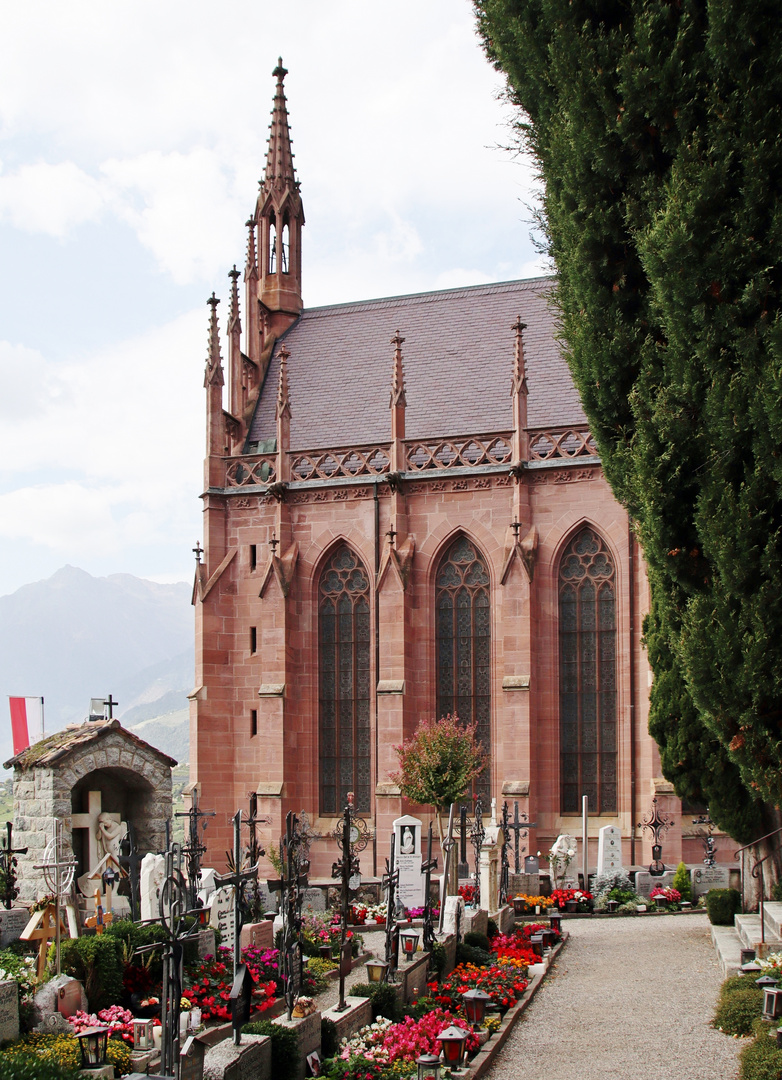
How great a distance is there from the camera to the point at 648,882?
23312mm

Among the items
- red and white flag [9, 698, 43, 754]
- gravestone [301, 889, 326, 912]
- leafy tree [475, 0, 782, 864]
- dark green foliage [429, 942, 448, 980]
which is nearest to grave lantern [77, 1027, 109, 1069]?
dark green foliage [429, 942, 448, 980]

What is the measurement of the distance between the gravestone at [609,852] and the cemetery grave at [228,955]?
1.60 metres

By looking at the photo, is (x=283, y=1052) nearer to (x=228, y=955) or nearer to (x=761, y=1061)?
(x=761, y=1061)

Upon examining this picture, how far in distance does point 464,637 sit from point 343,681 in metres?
3.33

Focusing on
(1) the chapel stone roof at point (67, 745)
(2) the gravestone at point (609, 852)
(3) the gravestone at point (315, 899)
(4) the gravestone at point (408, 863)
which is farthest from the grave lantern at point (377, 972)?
(2) the gravestone at point (609, 852)

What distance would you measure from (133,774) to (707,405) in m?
10.9

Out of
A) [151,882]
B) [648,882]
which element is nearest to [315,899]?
[151,882]

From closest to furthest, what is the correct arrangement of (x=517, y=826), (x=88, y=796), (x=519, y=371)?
(x=88, y=796) → (x=517, y=826) → (x=519, y=371)

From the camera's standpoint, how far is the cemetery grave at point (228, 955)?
11164 mm

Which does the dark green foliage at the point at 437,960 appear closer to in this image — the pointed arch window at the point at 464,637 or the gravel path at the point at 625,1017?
the gravel path at the point at 625,1017

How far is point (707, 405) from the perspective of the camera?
11.6 m

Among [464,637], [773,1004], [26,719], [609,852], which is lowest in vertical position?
[609,852]

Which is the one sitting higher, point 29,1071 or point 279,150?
point 279,150

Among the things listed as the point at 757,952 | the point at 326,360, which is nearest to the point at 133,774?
the point at 757,952
